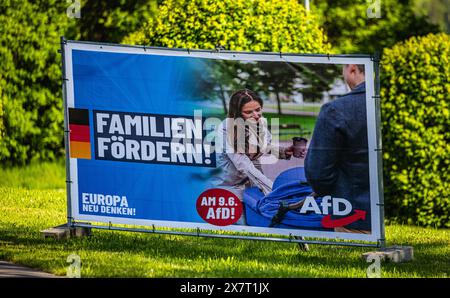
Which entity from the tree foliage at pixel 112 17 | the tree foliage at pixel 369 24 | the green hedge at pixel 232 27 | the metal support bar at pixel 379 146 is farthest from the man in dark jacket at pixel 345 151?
the tree foliage at pixel 369 24

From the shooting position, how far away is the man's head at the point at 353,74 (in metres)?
9.83

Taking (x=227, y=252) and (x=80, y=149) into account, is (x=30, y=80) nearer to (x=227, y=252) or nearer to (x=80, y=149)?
(x=80, y=149)

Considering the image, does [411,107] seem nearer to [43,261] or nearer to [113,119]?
[113,119]

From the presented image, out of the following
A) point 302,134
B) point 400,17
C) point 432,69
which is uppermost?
point 400,17

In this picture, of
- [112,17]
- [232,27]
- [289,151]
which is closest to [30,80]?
[112,17]

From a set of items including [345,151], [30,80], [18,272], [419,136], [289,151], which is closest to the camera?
[18,272]

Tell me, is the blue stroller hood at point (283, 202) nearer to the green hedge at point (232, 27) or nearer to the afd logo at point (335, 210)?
the afd logo at point (335, 210)

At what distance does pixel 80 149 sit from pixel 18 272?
1804 mm

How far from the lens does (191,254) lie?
34.0 feet

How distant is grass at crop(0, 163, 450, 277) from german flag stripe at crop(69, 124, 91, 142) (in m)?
1.08

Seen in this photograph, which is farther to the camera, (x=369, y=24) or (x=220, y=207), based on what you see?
(x=369, y=24)

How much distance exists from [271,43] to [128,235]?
3268 mm
